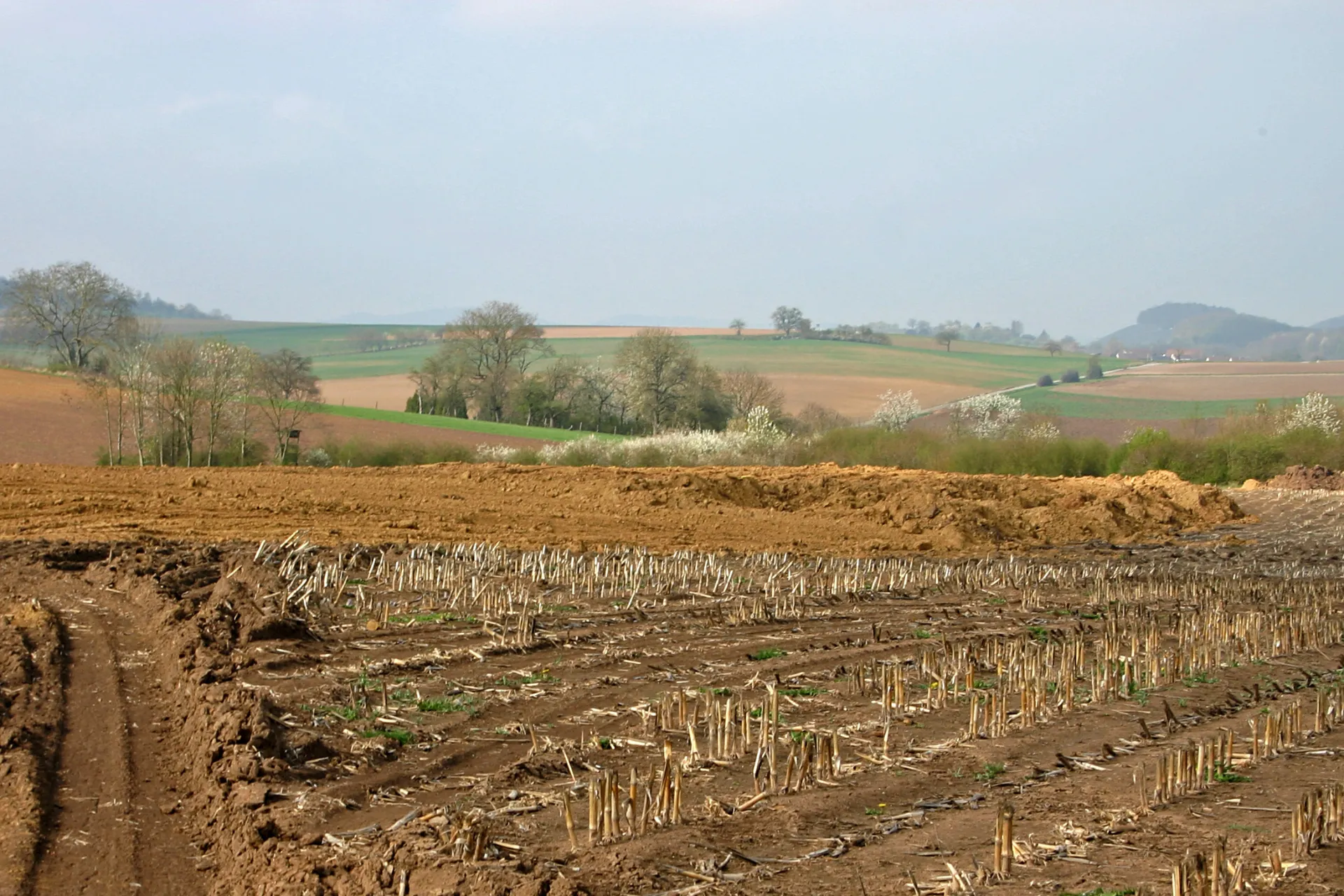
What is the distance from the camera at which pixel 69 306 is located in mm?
57344

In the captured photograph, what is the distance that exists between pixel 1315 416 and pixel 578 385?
129ft

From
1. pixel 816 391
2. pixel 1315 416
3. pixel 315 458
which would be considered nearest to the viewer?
pixel 315 458

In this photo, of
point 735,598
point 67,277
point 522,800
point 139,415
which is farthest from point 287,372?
point 522,800

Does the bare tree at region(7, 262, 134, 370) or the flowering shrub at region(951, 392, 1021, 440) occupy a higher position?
the bare tree at region(7, 262, 134, 370)

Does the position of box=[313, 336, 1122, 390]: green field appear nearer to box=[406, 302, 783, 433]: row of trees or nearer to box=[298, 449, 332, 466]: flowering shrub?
box=[406, 302, 783, 433]: row of trees

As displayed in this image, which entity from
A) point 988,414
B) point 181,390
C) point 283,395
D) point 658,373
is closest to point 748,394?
point 658,373

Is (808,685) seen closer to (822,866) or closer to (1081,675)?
(1081,675)

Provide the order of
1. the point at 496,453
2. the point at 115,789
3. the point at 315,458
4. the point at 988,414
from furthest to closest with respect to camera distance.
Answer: the point at 988,414 < the point at 496,453 < the point at 315,458 < the point at 115,789

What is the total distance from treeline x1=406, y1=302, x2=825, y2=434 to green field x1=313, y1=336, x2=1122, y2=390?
1825 cm

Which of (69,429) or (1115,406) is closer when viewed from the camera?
(69,429)

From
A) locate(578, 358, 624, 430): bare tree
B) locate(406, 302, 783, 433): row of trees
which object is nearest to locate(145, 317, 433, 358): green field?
locate(406, 302, 783, 433): row of trees

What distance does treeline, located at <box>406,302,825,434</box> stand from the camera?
210 feet

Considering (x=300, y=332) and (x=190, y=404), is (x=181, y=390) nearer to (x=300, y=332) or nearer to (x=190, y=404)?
(x=190, y=404)

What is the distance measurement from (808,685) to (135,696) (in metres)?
5.69
